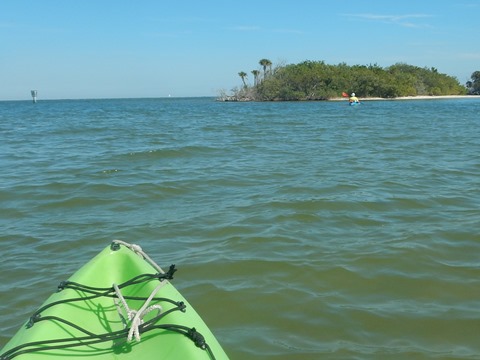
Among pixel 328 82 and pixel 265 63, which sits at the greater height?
pixel 265 63

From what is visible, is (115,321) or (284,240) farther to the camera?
(284,240)

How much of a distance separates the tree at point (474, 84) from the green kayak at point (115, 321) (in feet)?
396

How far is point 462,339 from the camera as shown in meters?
3.72

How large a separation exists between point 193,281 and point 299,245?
56.6 inches

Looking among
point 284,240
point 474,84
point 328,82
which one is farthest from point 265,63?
point 284,240

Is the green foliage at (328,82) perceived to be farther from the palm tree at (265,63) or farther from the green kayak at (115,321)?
the green kayak at (115,321)

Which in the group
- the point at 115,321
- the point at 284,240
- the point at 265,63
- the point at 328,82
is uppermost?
the point at 265,63

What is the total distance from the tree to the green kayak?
396 feet

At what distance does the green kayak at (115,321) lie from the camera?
109 inches

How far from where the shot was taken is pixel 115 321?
3.37m

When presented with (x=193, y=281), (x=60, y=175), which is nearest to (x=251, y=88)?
(x=60, y=175)

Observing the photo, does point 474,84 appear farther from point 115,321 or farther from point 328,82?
point 115,321

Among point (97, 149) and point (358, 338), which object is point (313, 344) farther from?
point (97, 149)

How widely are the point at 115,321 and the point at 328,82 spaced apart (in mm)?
81066
